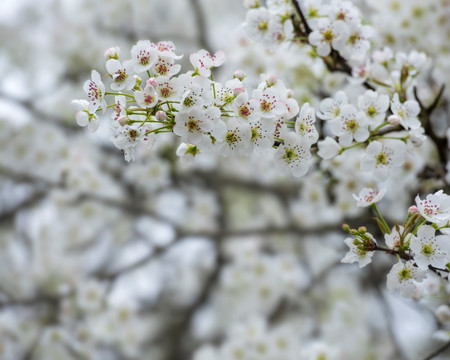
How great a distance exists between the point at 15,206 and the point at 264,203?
1.31 m

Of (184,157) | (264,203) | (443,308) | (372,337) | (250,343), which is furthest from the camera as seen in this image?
(264,203)

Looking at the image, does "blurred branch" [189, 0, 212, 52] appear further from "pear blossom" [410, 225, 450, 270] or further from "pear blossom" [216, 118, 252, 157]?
"pear blossom" [410, 225, 450, 270]

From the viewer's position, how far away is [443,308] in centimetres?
100

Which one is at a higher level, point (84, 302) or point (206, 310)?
point (84, 302)

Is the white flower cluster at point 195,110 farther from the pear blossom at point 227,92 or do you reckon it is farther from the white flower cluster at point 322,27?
the white flower cluster at point 322,27

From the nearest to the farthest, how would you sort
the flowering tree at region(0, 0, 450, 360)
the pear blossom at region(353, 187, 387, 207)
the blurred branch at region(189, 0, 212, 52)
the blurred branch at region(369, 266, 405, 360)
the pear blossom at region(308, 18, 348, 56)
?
the pear blossom at region(353, 187, 387, 207) < the pear blossom at region(308, 18, 348, 56) < the flowering tree at region(0, 0, 450, 360) < the blurred branch at region(369, 266, 405, 360) < the blurred branch at region(189, 0, 212, 52)

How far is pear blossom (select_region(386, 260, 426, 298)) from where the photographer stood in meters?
0.66

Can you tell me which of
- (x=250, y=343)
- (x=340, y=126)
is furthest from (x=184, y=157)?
(x=250, y=343)

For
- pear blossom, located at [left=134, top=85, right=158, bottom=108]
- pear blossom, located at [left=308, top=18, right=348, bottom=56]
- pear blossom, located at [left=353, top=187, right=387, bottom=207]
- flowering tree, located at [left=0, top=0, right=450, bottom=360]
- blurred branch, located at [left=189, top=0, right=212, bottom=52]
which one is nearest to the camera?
pear blossom, located at [left=134, top=85, right=158, bottom=108]

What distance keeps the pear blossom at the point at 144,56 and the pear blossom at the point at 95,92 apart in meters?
0.06

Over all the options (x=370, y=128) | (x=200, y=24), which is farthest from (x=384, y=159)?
(x=200, y=24)

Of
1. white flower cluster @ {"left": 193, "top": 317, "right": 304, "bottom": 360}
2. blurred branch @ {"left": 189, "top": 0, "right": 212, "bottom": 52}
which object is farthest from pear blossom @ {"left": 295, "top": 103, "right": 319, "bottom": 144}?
blurred branch @ {"left": 189, "top": 0, "right": 212, "bottom": 52}

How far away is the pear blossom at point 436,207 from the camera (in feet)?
2.10

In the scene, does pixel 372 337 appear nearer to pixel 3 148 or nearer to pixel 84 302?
pixel 84 302
